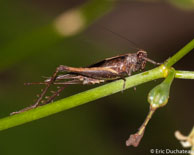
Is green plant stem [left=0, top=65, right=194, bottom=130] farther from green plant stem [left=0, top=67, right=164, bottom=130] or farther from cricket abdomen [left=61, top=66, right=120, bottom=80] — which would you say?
cricket abdomen [left=61, top=66, right=120, bottom=80]

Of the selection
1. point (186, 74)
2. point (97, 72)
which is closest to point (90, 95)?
point (186, 74)

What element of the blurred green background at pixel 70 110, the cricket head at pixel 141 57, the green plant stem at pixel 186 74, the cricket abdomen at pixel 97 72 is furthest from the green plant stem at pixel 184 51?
the blurred green background at pixel 70 110

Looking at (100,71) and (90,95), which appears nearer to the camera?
(90,95)

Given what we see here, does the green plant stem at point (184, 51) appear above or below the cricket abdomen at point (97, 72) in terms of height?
below

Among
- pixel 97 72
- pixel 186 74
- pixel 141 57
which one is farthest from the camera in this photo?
pixel 141 57

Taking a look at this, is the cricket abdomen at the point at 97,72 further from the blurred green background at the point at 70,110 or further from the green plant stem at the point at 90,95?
the green plant stem at the point at 90,95

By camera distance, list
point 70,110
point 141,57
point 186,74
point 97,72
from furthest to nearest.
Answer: point 70,110
point 141,57
point 97,72
point 186,74

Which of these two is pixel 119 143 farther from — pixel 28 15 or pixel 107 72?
pixel 28 15

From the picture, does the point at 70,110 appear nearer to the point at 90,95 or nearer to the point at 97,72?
the point at 97,72
